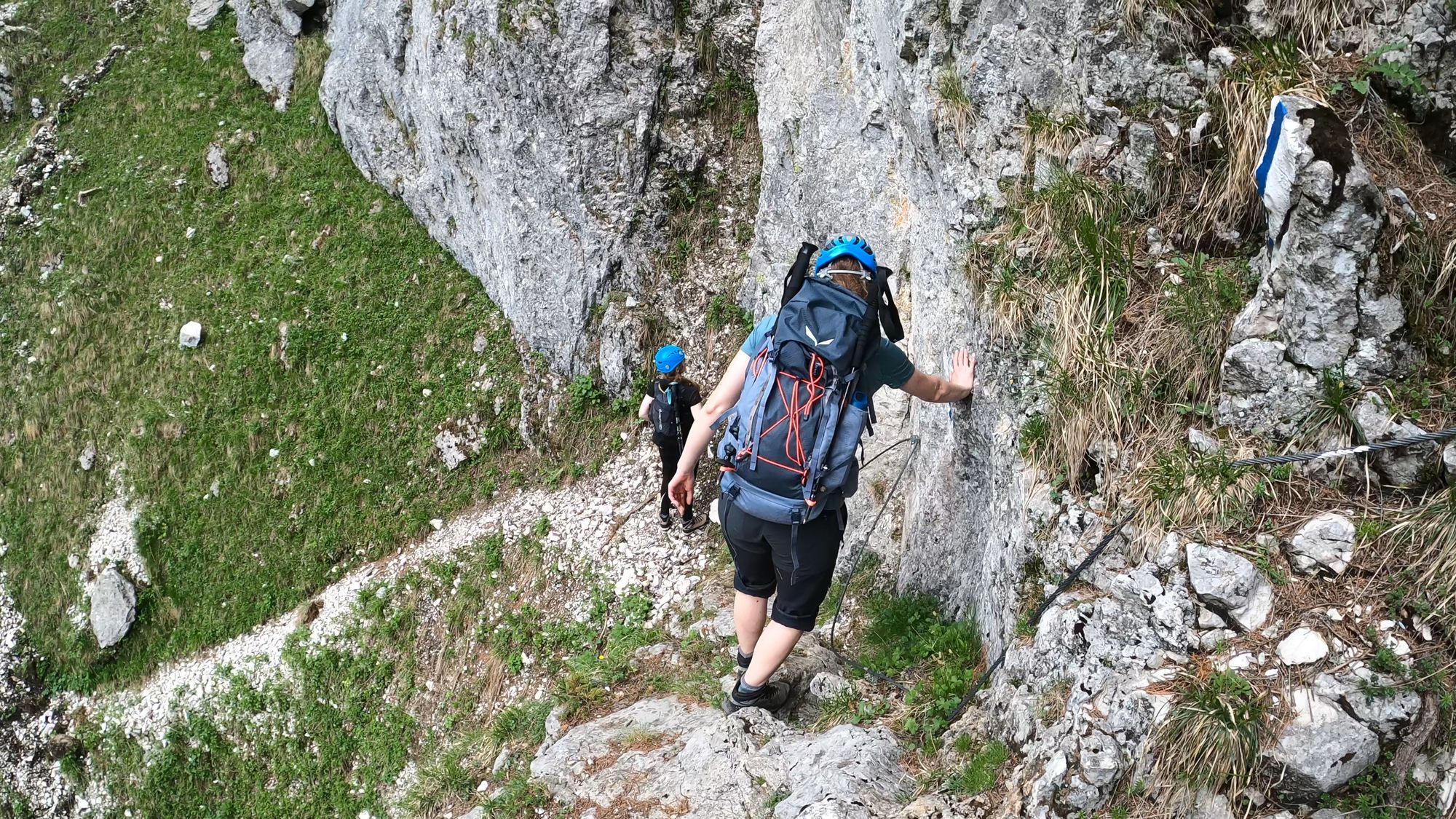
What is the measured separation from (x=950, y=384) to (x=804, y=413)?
1463 millimetres

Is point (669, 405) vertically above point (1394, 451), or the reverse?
point (1394, 451)

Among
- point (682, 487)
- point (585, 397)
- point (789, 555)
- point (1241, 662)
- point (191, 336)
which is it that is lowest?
point (191, 336)

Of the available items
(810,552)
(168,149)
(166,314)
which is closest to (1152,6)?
(810,552)

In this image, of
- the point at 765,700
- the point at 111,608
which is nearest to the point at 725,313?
the point at 765,700

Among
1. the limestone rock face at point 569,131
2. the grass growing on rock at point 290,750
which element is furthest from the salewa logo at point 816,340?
the grass growing on rock at point 290,750

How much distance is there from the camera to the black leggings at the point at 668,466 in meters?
10.4

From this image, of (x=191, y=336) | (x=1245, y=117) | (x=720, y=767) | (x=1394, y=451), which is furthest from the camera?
(x=191, y=336)

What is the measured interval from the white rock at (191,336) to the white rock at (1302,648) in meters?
17.7

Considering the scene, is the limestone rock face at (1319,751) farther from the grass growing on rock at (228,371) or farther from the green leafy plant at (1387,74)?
the grass growing on rock at (228,371)

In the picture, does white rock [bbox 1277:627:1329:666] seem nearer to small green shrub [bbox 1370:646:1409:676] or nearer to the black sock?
small green shrub [bbox 1370:646:1409:676]

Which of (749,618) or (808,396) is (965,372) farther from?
(749,618)

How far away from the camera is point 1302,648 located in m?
3.76

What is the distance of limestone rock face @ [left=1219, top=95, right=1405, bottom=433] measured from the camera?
413 centimetres

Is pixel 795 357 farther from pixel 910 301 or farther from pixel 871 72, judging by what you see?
pixel 871 72
